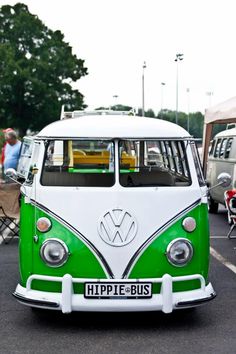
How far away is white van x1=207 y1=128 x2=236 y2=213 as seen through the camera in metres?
14.4

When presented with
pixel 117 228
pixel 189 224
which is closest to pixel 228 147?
pixel 189 224

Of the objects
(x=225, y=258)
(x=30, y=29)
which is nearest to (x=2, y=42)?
(x=30, y=29)

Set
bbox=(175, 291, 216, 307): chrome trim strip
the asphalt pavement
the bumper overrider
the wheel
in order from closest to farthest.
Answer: the asphalt pavement, the bumper overrider, bbox=(175, 291, 216, 307): chrome trim strip, the wheel

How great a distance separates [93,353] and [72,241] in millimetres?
1022

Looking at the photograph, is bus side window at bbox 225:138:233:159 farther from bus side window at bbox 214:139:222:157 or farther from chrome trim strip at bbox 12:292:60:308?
chrome trim strip at bbox 12:292:60:308

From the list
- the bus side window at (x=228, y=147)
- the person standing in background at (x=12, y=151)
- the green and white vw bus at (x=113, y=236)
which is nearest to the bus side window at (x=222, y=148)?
the bus side window at (x=228, y=147)

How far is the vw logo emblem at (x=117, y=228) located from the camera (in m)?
6.20

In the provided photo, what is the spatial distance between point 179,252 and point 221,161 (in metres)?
9.35

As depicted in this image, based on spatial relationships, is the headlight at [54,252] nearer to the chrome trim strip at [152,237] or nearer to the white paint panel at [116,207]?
the white paint panel at [116,207]

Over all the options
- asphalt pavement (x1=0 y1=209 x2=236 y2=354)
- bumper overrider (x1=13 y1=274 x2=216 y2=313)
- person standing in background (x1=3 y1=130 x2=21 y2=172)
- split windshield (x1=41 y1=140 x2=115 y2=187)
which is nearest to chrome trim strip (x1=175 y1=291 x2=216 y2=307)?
bumper overrider (x1=13 y1=274 x2=216 y2=313)

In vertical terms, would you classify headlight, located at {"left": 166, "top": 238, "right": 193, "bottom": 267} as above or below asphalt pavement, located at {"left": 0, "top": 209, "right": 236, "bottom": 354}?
above

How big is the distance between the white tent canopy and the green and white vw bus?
7864 mm

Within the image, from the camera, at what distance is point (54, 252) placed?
245 inches

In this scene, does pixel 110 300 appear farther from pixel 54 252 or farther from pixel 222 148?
pixel 222 148
